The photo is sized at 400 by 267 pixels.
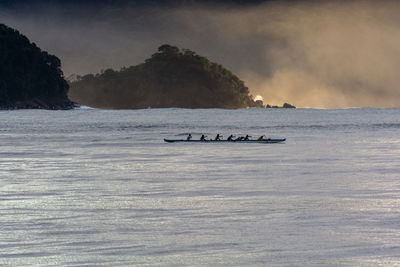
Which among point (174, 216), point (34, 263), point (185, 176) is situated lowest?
point (34, 263)

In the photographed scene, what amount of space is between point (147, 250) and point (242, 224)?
14.0ft

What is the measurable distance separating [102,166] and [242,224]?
22.5 meters

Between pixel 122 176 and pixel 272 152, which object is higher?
pixel 272 152

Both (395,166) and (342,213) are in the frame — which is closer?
(342,213)

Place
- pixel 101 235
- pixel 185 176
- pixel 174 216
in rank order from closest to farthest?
pixel 101 235, pixel 174 216, pixel 185 176

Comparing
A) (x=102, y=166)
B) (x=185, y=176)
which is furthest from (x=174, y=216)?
(x=102, y=166)

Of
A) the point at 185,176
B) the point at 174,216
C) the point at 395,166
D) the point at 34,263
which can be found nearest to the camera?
the point at 34,263

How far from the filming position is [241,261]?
17047 millimetres

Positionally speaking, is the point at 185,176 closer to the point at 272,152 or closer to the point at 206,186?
the point at 206,186

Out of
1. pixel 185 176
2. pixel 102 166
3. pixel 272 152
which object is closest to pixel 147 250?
pixel 185 176

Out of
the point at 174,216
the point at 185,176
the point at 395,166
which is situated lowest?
the point at 174,216

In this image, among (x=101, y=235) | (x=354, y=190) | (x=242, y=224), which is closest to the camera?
(x=101, y=235)

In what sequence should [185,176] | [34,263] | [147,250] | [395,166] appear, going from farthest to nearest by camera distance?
[395,166] → [185,176] → [147,250] → [34,263]

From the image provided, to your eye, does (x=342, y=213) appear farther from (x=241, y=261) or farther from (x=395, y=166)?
(x=395, y=166)
